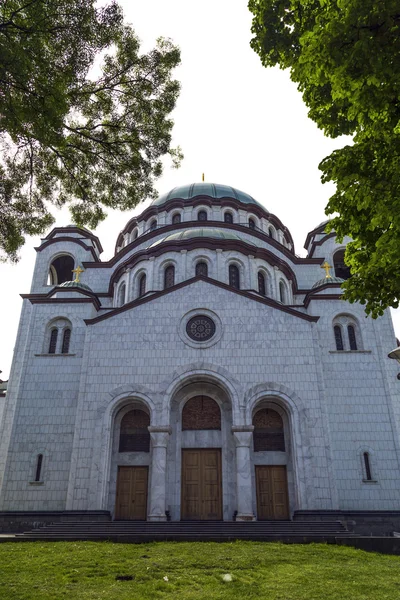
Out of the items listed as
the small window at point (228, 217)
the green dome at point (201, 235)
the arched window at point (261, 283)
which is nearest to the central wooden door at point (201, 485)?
the arched window at point (261, 283)

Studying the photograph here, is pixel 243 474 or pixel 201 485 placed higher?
pixel 243 474

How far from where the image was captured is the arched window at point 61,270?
28.1 metres

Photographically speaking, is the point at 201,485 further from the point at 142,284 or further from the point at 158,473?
the point at 142,284

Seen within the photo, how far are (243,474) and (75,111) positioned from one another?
13004mm

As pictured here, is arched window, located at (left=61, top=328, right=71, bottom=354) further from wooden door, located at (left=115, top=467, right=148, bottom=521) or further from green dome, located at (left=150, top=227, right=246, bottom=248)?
green dome, located at (left=150, top=227, right=246, bottom=248)

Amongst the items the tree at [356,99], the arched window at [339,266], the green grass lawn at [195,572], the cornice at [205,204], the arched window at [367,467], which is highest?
the cornice at [205,204]

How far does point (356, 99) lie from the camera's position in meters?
6.44

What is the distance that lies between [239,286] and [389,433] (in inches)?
387

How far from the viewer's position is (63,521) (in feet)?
52.2

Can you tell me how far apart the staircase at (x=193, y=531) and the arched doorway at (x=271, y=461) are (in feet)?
7.61

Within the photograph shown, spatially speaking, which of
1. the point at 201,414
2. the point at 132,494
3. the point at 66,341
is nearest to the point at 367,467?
the point at 201,414

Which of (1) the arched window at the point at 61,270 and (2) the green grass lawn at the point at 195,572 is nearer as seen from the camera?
(2) the green grass lawn at the point at 195,572

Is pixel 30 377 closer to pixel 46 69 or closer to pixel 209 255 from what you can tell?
pixel 209 255

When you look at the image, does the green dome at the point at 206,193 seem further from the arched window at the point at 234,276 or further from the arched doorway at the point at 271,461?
the arched doorway at the point at 271,461
